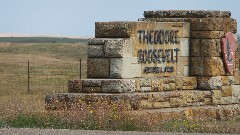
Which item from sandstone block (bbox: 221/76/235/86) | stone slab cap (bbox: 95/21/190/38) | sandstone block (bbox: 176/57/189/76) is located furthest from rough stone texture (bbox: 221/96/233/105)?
stone slab cap (bbox: 95/21/190/38)

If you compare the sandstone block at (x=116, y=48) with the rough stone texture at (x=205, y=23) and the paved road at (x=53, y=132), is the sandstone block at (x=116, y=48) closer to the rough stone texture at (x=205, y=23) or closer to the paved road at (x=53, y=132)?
the rough stone texture at (x=205, y=23)

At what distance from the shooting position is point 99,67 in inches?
933

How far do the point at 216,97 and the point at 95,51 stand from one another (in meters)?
4.75

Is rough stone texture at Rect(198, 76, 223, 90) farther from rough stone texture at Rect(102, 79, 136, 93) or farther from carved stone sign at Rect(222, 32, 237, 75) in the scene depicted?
rough stone texture at Rect(102, 79, 136, 93)

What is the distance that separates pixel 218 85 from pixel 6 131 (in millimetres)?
10029

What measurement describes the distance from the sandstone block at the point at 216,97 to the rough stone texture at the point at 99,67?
4.17m

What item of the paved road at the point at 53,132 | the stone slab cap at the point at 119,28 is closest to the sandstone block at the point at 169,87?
the stone slab cap at the point at 119,28

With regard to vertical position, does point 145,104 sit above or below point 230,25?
below

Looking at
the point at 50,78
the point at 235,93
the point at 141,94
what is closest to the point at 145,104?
the point at 141,94

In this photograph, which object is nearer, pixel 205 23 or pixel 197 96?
pixel 197 96

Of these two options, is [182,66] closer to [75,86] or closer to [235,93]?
[235,93]

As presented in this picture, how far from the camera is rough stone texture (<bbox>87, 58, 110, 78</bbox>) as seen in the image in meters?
23.6

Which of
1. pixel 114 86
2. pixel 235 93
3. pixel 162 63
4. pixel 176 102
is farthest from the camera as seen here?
pixel 235 93

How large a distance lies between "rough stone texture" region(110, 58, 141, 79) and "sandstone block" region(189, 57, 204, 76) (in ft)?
9.09
